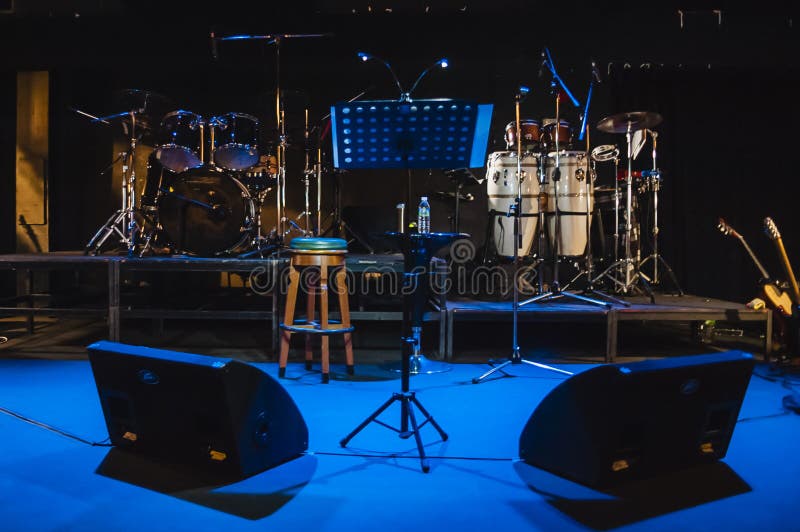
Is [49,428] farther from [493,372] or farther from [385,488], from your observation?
[493,372]

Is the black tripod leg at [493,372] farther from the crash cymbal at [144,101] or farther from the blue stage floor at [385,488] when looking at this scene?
the crash cymbal at [144,101]

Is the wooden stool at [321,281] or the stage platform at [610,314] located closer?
the wooden stool at [321,281]

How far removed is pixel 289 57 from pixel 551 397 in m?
5.74

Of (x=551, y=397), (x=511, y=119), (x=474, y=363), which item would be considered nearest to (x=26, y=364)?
(x=474, y=363)

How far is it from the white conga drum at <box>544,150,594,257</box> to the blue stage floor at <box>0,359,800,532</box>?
2.88 metres

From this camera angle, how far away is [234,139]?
5961mm

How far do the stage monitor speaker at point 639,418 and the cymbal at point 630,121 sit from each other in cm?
307

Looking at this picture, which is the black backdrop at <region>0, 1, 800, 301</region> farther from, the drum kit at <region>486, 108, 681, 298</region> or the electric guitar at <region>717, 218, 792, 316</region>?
the electric guitar at <region>717, 218, 792, 316</region>

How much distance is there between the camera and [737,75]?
6371 mm

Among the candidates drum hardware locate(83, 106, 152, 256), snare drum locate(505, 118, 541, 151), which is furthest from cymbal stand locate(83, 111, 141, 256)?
snare drum locate(505, 118, 541, 151)

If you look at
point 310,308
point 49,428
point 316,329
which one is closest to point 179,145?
point 310,308

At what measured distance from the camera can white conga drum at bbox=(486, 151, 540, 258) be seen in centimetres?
571

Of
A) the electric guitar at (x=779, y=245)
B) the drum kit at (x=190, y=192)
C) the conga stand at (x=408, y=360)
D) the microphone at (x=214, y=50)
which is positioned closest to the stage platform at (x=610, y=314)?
the electric guitar at (x=779, y=245)

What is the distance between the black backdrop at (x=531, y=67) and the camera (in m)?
6.18
